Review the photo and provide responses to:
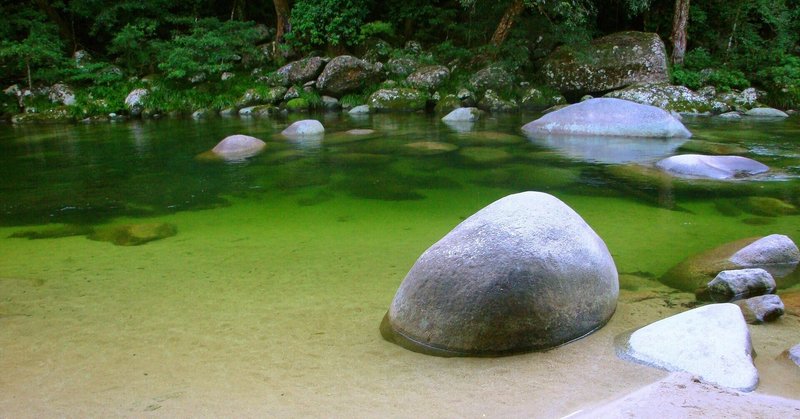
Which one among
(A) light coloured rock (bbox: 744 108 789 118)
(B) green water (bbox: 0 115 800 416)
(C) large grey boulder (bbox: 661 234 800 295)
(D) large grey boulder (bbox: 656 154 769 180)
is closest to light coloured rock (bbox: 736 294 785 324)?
(B) green water (bbox: 0 115 800 416)

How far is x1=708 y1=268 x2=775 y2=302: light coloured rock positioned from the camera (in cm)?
333

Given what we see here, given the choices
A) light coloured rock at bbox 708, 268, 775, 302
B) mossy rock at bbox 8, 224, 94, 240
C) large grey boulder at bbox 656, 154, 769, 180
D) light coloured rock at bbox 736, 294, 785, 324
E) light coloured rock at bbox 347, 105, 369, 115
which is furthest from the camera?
light coloured rock at bbox 347, 105, 369, 115

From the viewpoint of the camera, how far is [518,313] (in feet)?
9.20

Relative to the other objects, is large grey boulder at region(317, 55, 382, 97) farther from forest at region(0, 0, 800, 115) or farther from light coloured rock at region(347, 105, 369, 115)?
light coloured rock at region(347, 105, 369, 115)

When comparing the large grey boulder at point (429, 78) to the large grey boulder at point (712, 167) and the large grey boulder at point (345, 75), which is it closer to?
the large grey boulder at point (345, 75)

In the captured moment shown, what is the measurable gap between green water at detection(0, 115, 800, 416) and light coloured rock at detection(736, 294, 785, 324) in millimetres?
84

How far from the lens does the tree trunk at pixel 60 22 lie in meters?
19.2

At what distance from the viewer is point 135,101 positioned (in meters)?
17.1

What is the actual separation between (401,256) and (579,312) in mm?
1668

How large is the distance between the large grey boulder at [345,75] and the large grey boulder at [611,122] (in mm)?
7533

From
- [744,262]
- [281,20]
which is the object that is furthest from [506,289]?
[281,20]

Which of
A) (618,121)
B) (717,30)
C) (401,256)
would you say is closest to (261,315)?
(401,256)

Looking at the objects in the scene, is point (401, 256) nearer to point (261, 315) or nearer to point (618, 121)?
point (261, 315)

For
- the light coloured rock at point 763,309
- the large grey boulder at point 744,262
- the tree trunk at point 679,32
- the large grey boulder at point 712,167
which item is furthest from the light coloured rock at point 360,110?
the light coloured rock at point 763,309
